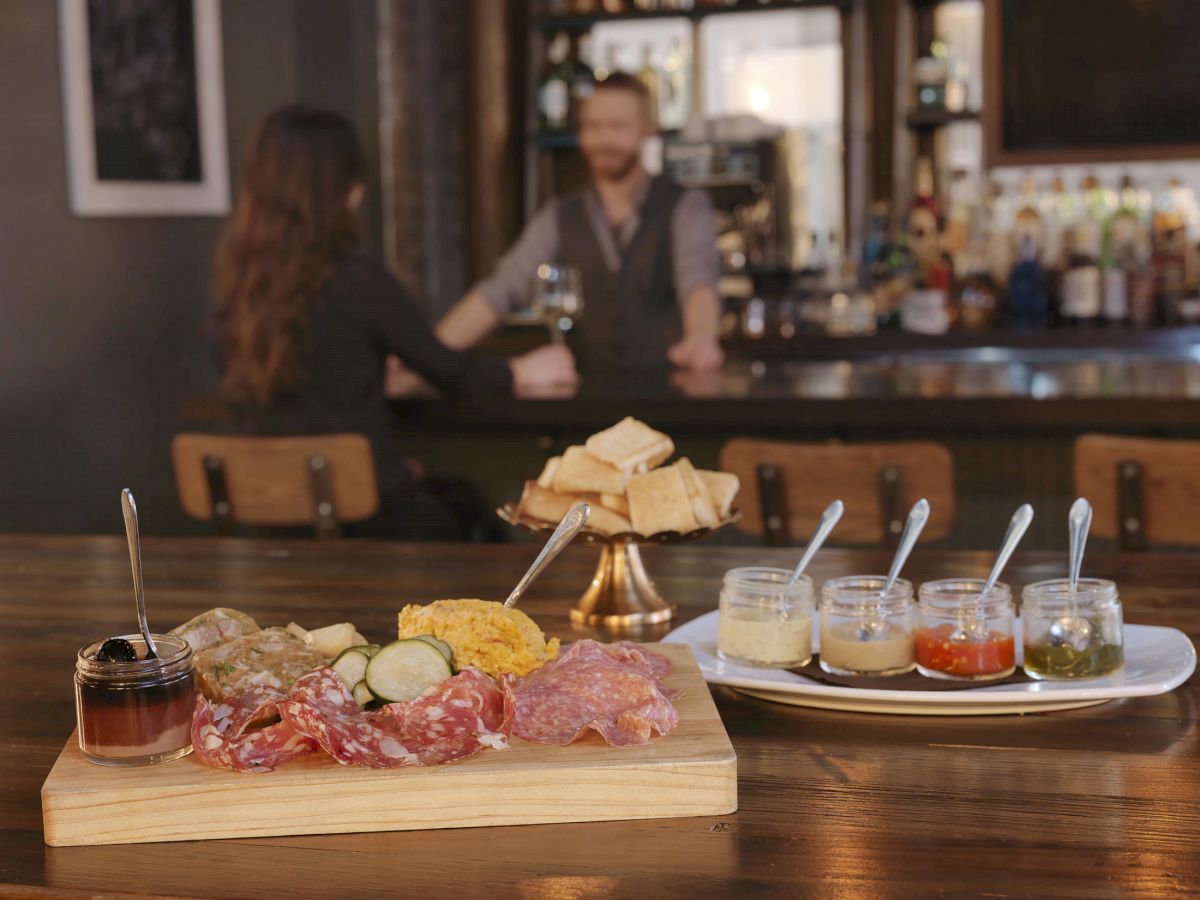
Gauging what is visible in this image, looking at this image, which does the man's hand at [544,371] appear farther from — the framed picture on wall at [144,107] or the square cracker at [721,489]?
the square cracker at [721,489]

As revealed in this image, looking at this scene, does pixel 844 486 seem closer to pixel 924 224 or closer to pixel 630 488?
pixel 630 488

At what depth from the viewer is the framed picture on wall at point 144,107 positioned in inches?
164

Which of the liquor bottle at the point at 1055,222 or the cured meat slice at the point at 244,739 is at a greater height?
the liquor bottle at the point at 1055,222

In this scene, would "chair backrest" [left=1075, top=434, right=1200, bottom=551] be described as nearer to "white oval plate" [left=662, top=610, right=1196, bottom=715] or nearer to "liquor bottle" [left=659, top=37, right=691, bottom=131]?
"white oval plate" [left=662, top=610, right=1196, bottom=715]

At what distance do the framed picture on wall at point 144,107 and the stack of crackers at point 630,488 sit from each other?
301 cm

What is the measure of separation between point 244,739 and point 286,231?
235 centimetres

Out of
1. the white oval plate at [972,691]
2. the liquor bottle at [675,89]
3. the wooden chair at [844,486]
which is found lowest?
the wooden chair at [844,486]

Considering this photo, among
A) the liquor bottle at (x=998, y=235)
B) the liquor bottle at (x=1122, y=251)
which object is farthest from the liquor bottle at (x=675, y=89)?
the liquor bottle at (x=1122, y=251)

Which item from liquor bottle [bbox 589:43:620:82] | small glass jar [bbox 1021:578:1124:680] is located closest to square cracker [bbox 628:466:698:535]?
small glass jar [bbox 1021:578:1124:680]

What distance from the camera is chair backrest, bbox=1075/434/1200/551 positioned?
2600 mm

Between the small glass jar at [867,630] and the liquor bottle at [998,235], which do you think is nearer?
the small glass jar at [867,630]

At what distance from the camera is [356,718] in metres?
1.09

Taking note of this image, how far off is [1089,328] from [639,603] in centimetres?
410

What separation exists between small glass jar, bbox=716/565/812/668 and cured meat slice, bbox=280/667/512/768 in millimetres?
324
